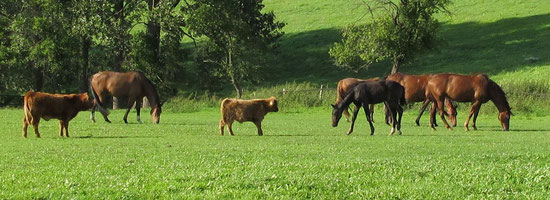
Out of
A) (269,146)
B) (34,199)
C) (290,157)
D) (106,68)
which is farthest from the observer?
(106,68)

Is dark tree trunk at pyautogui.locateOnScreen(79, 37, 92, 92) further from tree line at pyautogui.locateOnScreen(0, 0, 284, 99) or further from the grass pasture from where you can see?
the grass pasture

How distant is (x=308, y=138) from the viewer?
22594 mm

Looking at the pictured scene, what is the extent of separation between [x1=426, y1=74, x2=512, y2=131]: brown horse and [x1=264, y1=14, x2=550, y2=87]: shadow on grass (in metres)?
26.2

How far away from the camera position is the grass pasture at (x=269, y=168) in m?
11.5

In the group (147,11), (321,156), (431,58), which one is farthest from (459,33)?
(321,156)

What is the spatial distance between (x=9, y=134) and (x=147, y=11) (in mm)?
28244

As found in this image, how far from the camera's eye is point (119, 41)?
51656 mm

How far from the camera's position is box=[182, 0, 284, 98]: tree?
2082 inches

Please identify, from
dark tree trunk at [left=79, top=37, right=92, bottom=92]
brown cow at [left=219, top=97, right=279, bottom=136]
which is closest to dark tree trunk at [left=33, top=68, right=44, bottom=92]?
dark tree trunk at [left=79, top=37, right=92, bottom=92]

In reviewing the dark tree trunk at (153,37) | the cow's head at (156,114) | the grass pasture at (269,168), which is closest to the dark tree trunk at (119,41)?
the dark tree trunk at (153,37)

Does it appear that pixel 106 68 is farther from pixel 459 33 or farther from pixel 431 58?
pixel 459 33

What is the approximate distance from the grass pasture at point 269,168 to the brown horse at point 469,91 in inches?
343

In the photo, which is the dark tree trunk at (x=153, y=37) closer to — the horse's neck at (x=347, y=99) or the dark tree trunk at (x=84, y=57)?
the dark tree trunk at (x=84, y=57)

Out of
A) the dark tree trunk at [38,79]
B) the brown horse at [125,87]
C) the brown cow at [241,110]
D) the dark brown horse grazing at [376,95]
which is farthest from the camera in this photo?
the dark tree trunk at [38,79]
